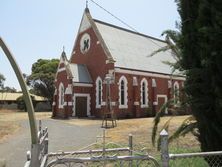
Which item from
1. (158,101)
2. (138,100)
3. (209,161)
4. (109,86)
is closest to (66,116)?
(109,86)

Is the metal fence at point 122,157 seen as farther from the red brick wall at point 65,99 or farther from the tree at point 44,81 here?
the tree at point 44,81

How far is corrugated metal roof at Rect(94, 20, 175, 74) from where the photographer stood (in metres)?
38.7

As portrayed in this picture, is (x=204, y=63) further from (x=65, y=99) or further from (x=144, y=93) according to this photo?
(x=144, y=93)

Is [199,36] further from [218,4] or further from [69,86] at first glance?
[69,86]

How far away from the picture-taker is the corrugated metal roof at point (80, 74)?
1526 inches

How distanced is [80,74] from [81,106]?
4.08 metres

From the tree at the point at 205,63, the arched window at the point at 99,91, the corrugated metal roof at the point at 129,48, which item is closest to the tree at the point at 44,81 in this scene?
the corrugated metal roof at the point at 129,48

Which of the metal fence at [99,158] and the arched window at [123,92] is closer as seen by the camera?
the metal fence at [99,158]

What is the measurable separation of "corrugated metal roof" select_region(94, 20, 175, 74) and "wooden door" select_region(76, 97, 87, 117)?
6.30 meters

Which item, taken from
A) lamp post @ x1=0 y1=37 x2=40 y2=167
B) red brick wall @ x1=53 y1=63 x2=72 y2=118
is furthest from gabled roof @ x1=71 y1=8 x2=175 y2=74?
lamp post @ x1=0 y1=37 x2=40 y2=167

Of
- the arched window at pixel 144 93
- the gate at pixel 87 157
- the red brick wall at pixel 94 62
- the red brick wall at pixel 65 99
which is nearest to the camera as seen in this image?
the gate at pixel 87 157

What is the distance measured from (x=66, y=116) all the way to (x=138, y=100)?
355 inches

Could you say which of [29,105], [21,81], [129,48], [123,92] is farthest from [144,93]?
[21,81]

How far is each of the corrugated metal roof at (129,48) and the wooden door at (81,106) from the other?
6.30 meters
